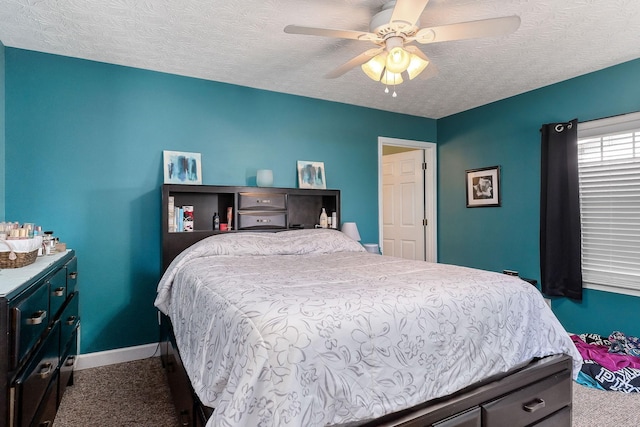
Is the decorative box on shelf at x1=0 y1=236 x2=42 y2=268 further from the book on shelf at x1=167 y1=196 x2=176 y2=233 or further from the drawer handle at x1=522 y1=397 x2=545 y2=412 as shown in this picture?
the drawer handle at x1=522 y1=397 x2=545 y2=412

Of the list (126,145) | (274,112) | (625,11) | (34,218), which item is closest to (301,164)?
(274,112)

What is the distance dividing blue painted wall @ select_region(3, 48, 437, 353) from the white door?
2.03 metres

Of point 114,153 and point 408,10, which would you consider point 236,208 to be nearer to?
point 114,153

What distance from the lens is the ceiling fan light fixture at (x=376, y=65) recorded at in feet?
7.71

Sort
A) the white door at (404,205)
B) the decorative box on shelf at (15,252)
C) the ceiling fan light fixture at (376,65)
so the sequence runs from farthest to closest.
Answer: the white door at (404,205), the ceiling fan light fixture at (376,65), the decorative box on shelf at (15,252)

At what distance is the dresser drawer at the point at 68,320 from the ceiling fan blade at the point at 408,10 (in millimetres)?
2479

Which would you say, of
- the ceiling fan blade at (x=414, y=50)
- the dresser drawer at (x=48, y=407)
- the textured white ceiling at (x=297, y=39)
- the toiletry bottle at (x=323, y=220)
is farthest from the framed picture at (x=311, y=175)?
the dresser drawer at (x=48, y=407)

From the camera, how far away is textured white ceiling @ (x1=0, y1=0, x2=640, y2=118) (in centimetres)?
213

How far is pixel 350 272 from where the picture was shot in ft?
6.18

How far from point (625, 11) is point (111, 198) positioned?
3911 millimetres

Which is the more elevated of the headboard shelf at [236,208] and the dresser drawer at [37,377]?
the headboard shelf at [236,208]

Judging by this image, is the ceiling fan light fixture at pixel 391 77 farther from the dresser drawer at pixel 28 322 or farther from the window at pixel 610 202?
the dresser drawer at pixel 28 322

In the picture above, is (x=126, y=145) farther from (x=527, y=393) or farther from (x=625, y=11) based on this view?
(x=625, y=11)

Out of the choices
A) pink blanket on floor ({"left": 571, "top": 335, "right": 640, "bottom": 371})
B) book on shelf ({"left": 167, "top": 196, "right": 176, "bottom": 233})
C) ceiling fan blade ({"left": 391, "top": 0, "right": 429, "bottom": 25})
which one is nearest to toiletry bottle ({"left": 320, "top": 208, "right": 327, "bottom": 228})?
book on shelf ({"left": 167, "top": 196, "right": 176, "bottom": 233})
